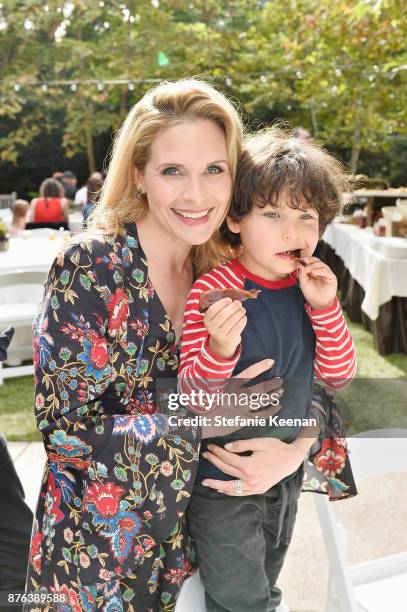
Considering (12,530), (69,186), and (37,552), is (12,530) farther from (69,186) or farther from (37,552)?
(69,186)

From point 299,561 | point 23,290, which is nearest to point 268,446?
point 299,561

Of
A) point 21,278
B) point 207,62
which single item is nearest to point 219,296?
point 21,278

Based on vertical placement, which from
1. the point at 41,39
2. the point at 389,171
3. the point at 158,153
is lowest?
the point at 389,171

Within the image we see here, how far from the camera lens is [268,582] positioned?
4.20 feet

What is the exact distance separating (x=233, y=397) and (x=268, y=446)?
127mm

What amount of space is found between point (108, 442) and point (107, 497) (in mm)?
103

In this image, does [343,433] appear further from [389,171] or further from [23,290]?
[389,171]

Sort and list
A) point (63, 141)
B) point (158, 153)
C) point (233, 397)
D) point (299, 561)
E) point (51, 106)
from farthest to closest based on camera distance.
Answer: point (63, 141), point (51, 106), point (299, 561), point (158, 153), point (233, 397)

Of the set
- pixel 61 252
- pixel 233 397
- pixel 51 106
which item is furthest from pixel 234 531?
pixel 51 106

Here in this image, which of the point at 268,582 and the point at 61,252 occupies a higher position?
the point at 61,252

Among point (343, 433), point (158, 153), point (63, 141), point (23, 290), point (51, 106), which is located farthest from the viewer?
point (63, 141)

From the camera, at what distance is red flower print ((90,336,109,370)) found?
1236 mm

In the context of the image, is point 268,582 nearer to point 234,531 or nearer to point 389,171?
point 234,531

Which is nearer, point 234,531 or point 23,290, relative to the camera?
point 234,531
